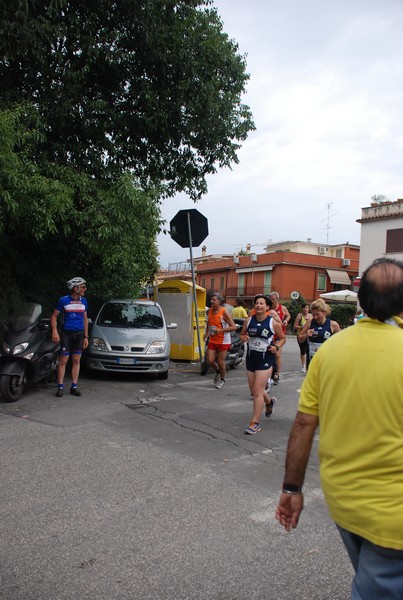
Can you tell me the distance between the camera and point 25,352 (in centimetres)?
777

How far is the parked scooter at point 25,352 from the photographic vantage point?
762 centimetres

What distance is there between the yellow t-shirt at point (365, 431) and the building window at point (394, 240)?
3553 centimetres

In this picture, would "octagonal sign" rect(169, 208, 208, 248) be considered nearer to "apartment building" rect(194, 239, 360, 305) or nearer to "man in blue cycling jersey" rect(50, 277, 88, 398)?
"man in blue cycling jersey" rect(50, 277, 88, 398)

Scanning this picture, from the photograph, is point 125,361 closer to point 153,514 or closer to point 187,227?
point 187,227

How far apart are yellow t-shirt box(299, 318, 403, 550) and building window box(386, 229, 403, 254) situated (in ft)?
117

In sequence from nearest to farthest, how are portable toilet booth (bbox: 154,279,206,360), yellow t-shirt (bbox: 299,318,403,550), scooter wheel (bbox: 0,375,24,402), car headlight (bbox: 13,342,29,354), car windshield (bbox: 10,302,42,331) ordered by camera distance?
yellow t-shirt (bbox: 299,318,403,550)
scooter wheel (bbox: 0,375,24,402)
car headlight (bbox: 13,342,29,354)
car windshield (bbox: 10,302,42,331)
portable toilet booth (bbox: 154,279,206,360)

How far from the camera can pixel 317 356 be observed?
2.12 meters

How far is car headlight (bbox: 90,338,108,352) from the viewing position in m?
9.85

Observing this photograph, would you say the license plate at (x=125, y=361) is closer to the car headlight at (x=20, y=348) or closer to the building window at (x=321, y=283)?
the car headlight at (x=20, y=348)

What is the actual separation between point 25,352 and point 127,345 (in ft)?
7.95

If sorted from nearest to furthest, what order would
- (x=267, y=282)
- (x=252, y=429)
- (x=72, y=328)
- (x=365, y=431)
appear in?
1. (x=365, y=431)
2. (x=252, y=429)
3. (x=72, y=328)
4. (x=267, y=282)

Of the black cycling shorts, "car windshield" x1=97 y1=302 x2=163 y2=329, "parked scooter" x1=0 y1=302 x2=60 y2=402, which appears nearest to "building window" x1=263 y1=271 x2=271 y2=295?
"car windshield" x1=97 y1=302 x2=163 y2=329

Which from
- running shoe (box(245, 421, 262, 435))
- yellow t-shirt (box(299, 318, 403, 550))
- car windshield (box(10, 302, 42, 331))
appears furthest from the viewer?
car windshield (box(10, 302, 42, 331))

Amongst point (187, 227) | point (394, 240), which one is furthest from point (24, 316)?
point (394, 240)
